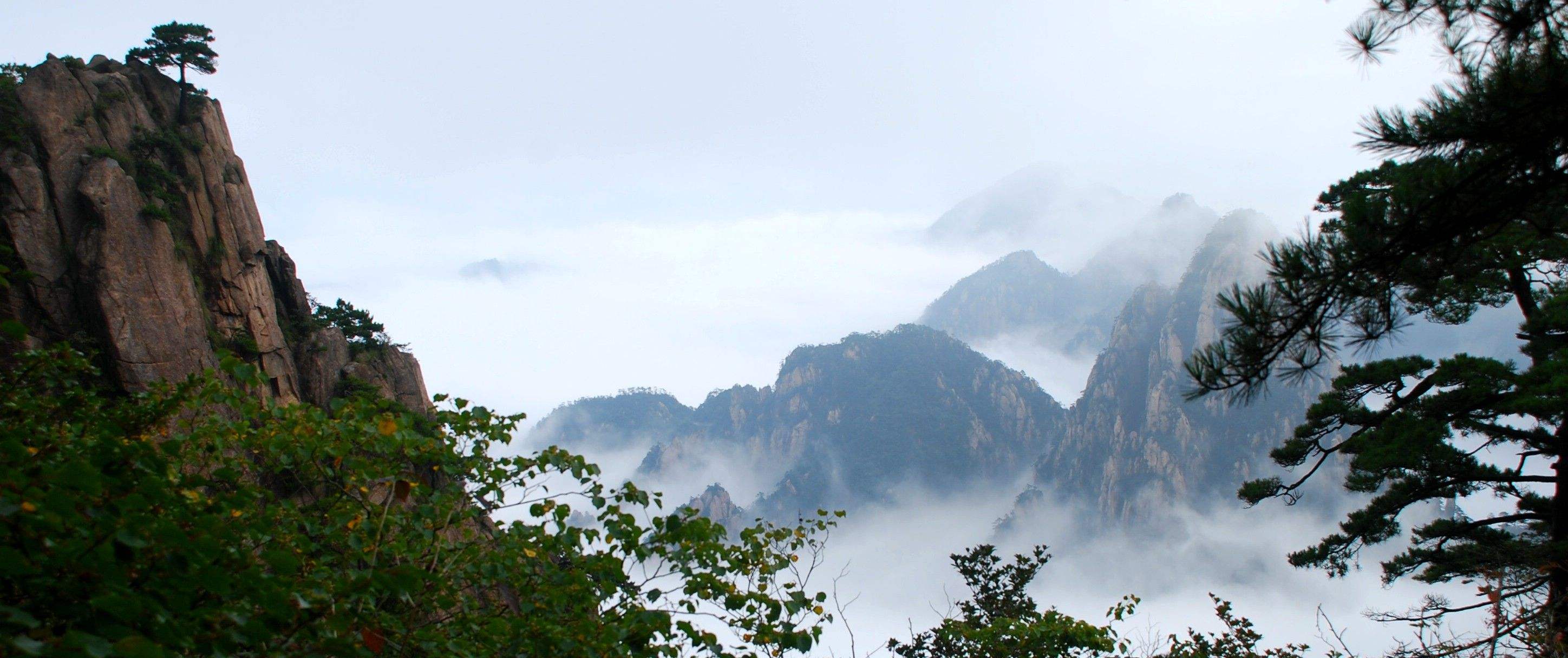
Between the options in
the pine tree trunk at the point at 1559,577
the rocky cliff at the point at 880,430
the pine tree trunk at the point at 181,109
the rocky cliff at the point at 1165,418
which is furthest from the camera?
the rocky cliff at the point at 880,430

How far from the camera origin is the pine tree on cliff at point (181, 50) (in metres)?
26.3

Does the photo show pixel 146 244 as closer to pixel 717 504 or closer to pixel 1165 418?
pixel 717 504

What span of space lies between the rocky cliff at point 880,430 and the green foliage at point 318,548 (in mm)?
130849

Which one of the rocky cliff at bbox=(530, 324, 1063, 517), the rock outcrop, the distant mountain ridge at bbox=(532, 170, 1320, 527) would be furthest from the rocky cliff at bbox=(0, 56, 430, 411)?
the rocky cliff at bbox=(530, 324, 1063, 517)

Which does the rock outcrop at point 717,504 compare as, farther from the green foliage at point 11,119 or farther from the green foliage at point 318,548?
the green foliage at point 318,548

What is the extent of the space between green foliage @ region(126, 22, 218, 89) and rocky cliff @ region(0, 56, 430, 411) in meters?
0.53

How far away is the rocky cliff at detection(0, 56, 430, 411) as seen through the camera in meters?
21.3

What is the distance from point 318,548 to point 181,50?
29.1 meters

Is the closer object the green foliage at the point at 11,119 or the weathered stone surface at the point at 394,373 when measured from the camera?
the green foliage at the point at 11,119

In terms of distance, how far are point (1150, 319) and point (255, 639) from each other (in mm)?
134715

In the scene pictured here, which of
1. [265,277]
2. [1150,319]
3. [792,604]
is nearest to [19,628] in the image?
[792,604]

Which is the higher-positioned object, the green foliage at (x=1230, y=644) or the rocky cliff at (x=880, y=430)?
the rocky cliff at (x=880, y=430)

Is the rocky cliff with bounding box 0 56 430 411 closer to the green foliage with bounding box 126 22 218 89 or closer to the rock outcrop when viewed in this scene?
the green foliage with bounding box 126 22 218 89

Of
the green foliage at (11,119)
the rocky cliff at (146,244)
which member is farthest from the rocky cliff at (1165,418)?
the green foliage at (11,119)
